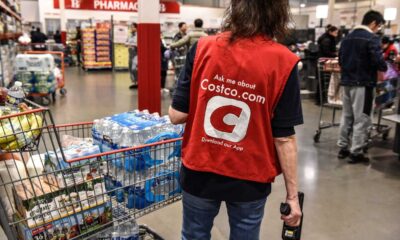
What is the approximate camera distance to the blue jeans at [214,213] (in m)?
1.41

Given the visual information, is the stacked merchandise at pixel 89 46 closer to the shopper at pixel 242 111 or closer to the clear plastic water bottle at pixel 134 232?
the clear plastic water bottle at pixel 134 232

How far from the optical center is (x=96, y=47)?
14.7 metres

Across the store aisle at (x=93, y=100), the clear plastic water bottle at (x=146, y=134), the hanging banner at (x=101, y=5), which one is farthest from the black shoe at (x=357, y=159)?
the hanging banner at (x=101, y=5)

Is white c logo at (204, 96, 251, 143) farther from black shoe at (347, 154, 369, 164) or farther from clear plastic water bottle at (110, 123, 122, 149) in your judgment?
black shoe at (347, 154, 369, 164)

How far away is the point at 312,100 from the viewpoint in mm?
8633

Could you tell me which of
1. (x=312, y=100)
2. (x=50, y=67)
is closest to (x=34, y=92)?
(x=50, y=67)

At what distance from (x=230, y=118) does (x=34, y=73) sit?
7.20 m

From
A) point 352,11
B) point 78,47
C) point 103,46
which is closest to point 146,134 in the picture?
point 103,46

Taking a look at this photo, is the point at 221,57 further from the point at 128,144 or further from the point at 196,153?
the point at 128,144

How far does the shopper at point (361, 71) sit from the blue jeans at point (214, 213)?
328 cm

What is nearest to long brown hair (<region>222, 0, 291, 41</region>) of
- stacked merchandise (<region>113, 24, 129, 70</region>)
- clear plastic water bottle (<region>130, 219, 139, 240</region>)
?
clear plastic water bottle (<region>130, 219, 139, 240</region>)

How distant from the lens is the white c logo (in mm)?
1299

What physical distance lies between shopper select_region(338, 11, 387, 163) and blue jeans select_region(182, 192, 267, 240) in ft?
10.8

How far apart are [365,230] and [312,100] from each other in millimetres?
5951
